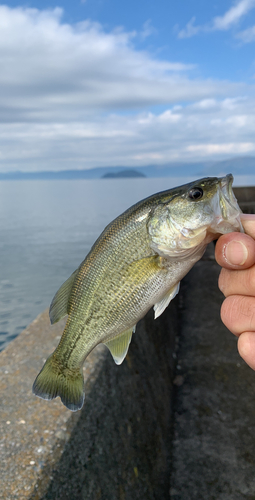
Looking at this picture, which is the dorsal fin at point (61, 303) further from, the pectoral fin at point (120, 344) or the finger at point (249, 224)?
the finger at point (249, 224)

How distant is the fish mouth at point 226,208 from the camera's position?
204 centimetres

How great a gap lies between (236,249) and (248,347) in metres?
0.64

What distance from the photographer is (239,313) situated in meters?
2.38

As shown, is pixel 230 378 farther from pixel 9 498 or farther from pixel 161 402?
pixel 9 498

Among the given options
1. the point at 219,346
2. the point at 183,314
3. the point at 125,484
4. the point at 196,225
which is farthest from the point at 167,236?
the point at 183,314

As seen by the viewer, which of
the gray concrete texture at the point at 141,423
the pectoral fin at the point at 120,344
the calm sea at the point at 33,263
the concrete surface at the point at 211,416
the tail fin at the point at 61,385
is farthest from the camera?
the calm sea at the point at 33,263

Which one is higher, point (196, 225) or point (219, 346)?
point (196, 225)

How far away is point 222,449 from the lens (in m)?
4.41

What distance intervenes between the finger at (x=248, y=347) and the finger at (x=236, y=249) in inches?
18.6

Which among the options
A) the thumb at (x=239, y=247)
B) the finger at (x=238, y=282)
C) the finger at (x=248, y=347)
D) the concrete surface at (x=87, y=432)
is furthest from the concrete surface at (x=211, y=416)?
the thumb at (x=239, y=247)

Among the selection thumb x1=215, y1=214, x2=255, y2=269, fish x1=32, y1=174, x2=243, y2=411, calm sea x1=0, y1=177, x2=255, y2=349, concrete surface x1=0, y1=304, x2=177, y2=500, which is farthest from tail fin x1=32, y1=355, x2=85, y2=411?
calm sea x1=0, y1=177, x2=255, y2=349

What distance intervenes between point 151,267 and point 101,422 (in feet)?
4.96

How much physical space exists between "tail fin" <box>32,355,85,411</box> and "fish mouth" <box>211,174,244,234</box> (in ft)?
4.05

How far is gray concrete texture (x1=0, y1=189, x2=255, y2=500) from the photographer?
2465 millimetres
